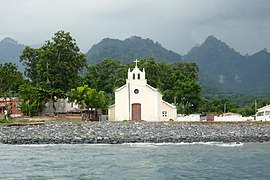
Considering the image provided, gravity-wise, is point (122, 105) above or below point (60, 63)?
below

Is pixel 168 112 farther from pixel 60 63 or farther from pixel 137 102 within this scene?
pixel 60 63

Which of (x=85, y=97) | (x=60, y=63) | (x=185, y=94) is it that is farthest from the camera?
(x=185, y=94)

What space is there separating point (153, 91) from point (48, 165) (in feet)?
104

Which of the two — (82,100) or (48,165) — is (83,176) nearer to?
(48,165)

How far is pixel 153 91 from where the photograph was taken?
53.7m

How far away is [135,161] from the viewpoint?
24.6 metres

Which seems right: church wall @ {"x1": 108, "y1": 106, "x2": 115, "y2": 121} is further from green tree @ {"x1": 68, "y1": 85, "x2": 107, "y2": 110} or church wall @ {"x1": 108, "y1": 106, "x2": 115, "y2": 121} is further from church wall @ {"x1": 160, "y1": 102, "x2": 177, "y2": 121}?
church wall @ {"x1": 160, "y1": 102, "x2": 177, "y2": 121}

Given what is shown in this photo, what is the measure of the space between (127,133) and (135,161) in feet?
44.7

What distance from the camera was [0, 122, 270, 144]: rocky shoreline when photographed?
115 ft

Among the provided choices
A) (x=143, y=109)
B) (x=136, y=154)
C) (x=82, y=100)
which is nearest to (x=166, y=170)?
(x=136, y=154)

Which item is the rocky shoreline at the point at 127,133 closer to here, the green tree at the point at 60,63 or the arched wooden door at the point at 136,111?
the arched wooden door at the point at 136,111

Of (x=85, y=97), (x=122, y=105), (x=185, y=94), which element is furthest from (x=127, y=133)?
(x=185, y=94)

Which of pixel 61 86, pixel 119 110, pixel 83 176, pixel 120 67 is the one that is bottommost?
pixel 83 176

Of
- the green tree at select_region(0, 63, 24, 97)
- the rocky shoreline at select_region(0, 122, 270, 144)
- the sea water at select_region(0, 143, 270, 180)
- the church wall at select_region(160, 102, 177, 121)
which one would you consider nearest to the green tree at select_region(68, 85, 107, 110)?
the green tree at select_region(0, 63, 24, 97)
